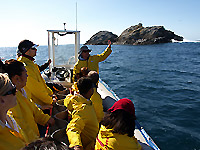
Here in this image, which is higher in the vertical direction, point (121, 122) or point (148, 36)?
point (148, 36)

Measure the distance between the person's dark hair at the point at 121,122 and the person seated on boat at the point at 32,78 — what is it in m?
1.64

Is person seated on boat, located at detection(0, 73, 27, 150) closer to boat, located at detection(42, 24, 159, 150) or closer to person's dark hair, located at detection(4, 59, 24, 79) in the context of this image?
person's dark hair, located at detection(4, 59, 24, 79)

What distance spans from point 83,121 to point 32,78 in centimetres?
132

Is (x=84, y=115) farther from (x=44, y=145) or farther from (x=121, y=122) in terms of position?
(x=44, y=145)

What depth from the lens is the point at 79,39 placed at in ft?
20.1

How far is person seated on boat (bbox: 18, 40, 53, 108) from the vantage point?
108 inches

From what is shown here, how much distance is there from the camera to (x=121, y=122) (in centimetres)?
152

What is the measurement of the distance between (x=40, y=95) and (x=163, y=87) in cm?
880

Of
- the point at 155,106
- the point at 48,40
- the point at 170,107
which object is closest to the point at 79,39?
the point at 48,40

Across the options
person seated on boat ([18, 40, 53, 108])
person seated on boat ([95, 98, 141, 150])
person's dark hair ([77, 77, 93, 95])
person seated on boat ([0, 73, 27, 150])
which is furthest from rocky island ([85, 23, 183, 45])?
person seated on boat ([0, 73, 27, 150])

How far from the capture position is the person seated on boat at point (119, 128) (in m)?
1.52

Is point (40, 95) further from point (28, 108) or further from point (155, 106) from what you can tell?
point (155, 106)

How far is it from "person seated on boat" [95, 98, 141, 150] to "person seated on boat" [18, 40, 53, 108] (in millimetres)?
1582

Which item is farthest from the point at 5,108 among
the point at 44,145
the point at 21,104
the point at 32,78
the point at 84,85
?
the point at 32,78
